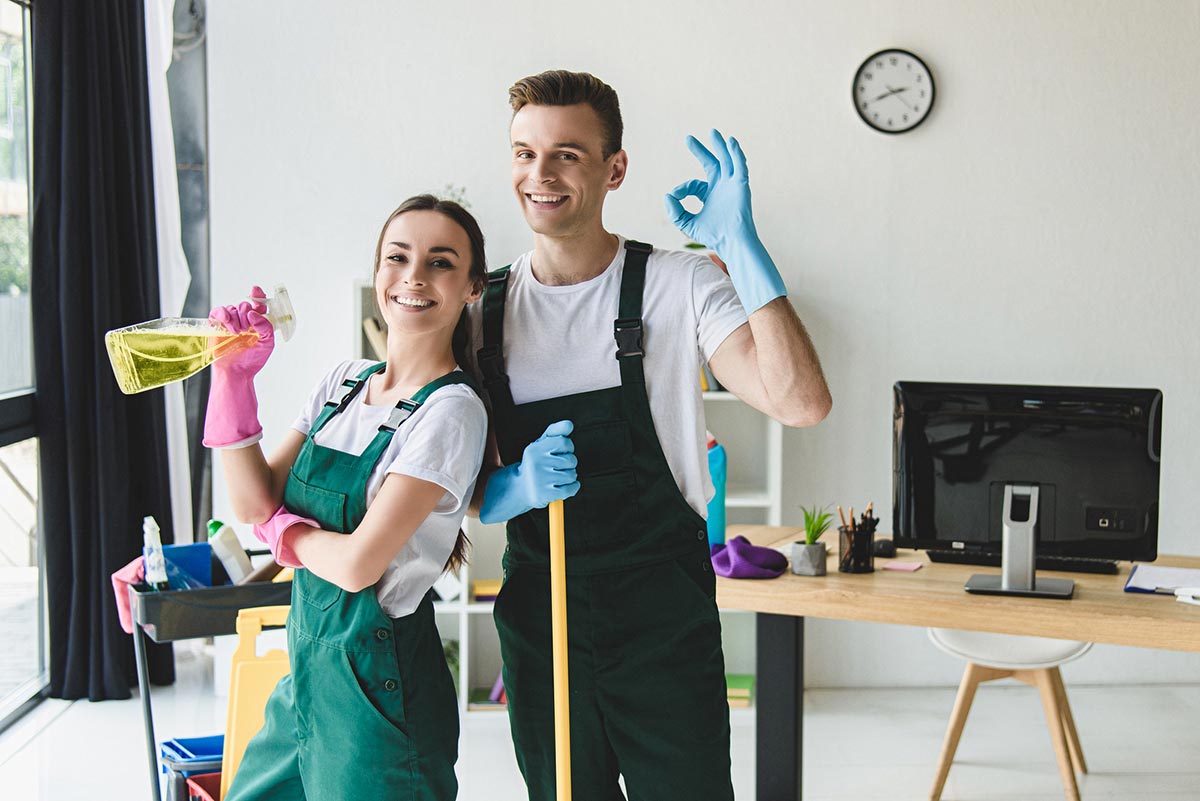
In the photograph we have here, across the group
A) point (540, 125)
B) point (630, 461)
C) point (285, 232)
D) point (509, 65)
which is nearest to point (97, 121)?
point (285, 232)

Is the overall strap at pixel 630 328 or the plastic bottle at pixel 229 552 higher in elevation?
the overall strap at pixel 630 328

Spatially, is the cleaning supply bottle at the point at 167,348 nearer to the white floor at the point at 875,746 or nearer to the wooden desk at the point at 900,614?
the wooden desk at the point at 900,614

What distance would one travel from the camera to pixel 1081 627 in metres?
2.48

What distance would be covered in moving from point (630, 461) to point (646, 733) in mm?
441

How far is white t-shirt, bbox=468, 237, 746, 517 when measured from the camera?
6.23ft

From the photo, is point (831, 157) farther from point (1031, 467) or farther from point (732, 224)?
point (732, 224)

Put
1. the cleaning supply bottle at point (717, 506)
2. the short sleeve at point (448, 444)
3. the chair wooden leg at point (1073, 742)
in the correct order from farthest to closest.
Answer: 1. the chair wooden leg at point (1073, 742)
2. the cleaning supply bottle at point (717, 506)
3. the short sleeve at point (448, 444)

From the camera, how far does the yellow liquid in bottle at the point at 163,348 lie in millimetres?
1819

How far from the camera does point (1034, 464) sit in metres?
2.66

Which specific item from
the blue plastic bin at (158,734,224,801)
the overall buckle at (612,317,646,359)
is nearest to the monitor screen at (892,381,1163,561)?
the overall buckle at (612,317,646,359)

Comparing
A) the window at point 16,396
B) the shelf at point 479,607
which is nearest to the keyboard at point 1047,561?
the shelf at point 479,607

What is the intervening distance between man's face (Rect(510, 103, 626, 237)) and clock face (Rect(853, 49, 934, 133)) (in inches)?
98.8

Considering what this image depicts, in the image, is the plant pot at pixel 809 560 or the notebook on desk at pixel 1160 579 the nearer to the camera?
the notebook on desk at pixel 1160 579

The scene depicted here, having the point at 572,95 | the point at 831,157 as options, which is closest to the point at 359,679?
the point at 572,95
